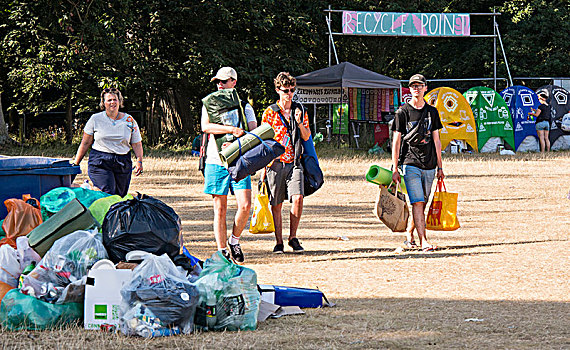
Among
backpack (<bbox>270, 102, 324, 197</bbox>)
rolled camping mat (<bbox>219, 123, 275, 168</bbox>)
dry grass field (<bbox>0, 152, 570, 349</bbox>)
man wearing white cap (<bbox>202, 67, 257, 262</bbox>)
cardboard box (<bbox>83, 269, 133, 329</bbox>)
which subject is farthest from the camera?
backpack (<bbox>270, 102, 324, 197</bbox>)

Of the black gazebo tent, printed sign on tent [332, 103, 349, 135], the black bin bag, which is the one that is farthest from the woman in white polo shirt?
printed sign on tent [332, 103, 349, 135]

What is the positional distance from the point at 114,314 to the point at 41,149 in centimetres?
2129

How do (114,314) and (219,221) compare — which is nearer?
(114,314)

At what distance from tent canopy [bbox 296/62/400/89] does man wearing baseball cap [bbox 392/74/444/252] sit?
15465mm

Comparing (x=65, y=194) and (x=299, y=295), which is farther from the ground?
(x=65, y=194)

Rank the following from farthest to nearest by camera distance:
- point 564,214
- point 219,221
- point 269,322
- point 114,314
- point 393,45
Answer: point 393,45, point 564,214, point 219,221, point 269,322, point 114,314

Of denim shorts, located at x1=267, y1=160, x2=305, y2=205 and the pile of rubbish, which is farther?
denim shorts, located at x1=267, y1=160, x2=305, y2=205

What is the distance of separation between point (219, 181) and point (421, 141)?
7.40 ft

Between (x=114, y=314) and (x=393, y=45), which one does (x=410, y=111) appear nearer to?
(x=114, y=314)

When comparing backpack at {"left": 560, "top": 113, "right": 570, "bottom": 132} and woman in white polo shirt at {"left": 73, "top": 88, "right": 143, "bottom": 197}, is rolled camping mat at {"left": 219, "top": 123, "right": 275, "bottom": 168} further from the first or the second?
backpack at {"left": 560, "top": 113, "right": 570, "bottom": 132}

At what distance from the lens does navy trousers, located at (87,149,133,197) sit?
327 inches

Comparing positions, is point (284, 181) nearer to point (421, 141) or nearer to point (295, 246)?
point (295, 246)

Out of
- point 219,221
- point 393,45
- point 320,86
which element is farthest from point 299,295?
point 393,45

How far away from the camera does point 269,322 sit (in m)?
5.55
